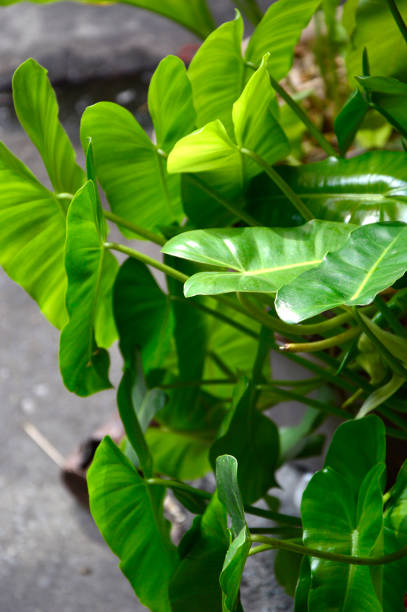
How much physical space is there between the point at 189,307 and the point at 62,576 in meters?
0.61

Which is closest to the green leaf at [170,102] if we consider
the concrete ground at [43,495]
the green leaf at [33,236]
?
the green leaf at [33,236]

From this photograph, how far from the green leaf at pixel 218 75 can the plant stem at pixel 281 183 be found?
113 mm

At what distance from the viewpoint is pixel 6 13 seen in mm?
2934

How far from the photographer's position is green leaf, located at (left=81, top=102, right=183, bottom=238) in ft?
1.97

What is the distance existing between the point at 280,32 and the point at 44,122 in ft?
0.76


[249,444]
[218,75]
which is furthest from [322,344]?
[218,75]

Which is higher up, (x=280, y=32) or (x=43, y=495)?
(x=280, y=32)

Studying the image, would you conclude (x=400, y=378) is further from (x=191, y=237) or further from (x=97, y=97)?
(x=97, y=97)

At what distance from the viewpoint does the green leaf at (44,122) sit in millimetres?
557

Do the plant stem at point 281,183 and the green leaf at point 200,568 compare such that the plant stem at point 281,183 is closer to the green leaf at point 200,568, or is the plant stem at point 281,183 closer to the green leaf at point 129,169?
the green leaf at point 129,169

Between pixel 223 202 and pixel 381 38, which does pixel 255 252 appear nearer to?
pixel 223 202

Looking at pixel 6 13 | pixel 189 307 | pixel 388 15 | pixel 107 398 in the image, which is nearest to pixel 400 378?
pixel 189 307

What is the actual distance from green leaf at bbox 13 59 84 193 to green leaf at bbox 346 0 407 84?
1.00 ft

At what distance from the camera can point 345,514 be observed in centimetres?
52
